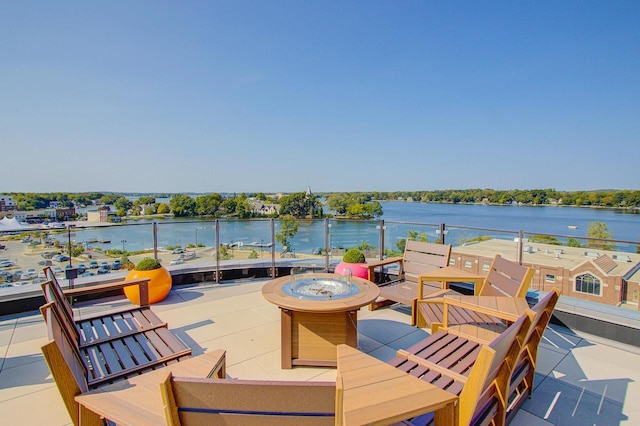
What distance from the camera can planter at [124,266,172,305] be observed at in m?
4.45

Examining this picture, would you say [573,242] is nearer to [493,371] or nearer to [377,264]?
[377,264]

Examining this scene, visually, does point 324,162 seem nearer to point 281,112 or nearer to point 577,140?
point 281,112

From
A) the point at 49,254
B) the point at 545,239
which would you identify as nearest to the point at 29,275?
the point at 49,254

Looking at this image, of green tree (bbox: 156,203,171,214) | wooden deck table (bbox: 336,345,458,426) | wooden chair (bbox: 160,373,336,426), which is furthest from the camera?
green tree (bbox: 156,203,171,214)

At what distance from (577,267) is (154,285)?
21.8 ft

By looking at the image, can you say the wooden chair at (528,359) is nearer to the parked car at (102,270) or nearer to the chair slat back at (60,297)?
the chair slat back at (60,297)

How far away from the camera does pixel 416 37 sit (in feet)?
39.8

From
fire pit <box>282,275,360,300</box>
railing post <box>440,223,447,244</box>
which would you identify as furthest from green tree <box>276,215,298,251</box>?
railing post <box>440,223,447,244</box>

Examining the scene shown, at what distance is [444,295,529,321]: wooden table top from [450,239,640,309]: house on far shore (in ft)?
2.73

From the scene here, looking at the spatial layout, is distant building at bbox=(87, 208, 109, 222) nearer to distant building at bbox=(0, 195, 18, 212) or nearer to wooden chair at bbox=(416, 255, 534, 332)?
distant building at bbox=(0, 195, 18, 212)

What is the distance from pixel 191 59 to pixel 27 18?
409 cm

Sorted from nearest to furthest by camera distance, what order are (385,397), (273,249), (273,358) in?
(385,397) → (273,358) → (273,249)

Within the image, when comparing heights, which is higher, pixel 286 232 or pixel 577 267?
pixel 286 232

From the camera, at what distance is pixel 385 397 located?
1376mm
